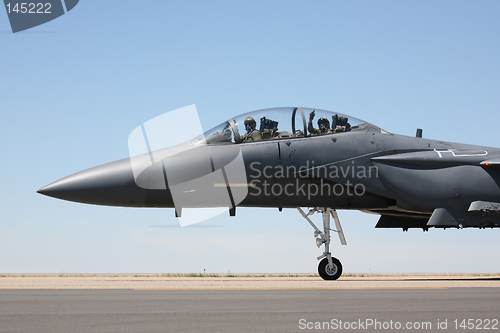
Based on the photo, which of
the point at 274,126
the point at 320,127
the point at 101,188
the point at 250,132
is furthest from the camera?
the point at 320,127

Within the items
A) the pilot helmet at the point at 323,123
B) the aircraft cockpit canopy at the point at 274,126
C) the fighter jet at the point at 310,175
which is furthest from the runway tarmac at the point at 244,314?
the pilot helmet at the point at 323,123

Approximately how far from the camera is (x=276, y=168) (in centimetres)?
1234

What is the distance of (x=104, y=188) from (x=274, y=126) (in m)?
4.09

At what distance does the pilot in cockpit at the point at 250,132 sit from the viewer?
40.7 ft

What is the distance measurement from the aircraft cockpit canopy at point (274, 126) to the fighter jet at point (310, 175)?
Result: 24mm

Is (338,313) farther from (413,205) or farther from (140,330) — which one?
(413,205)

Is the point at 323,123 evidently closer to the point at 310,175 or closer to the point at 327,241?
the point at 310,175

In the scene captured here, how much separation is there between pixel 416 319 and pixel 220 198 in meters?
7.46

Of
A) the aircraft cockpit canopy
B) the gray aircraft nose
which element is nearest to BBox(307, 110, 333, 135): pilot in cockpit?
the aircraft cockpit canopy

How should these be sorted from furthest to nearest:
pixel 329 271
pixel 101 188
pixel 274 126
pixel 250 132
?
pixel 329 271, pixel 274 126, pixel 250 132, pixel 101 188

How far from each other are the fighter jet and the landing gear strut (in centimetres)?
2

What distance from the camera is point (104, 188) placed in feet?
37.5

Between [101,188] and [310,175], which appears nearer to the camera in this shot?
[101,188]

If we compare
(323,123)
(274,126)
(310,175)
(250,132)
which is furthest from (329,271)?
(250,132)
